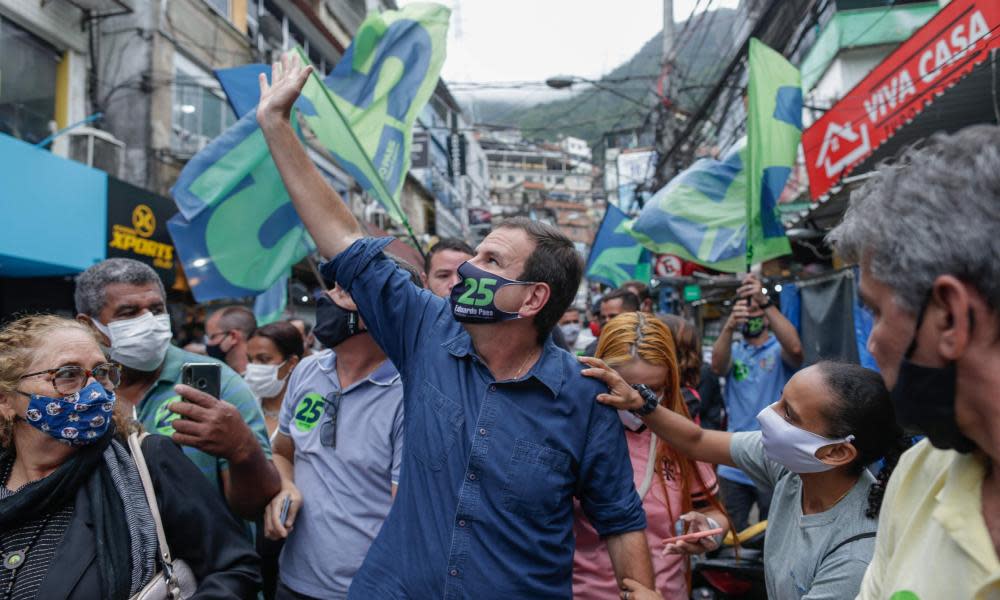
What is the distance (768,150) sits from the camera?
17.7ft

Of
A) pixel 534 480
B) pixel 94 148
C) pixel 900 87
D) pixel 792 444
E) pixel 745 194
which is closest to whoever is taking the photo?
pixel 534 480

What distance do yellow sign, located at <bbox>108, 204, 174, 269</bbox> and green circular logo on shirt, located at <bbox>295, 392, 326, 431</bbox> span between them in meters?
7.47

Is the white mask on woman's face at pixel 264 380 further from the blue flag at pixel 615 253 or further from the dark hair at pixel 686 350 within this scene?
the blue flag at pixel 615 253

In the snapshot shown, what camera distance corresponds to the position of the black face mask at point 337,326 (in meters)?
2.86

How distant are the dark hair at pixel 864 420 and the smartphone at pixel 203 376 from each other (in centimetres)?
205

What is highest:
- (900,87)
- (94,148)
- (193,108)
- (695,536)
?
(193,108)

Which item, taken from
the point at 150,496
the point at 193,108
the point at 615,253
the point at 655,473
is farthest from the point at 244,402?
the point at 193,108

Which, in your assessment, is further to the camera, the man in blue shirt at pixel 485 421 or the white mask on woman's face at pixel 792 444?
the white mask on woman's face at pixel 792 444

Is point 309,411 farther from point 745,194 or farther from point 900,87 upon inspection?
point 900,87

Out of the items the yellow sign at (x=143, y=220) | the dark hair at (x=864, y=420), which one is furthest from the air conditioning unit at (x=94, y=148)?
the dark hair at (x=864, y=420)

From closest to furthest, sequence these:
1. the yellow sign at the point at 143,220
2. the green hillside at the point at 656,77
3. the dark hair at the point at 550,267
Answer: the dark hair at the point at 550,267, the yellow sign at the point at 143,220, the green hillside at the point at 656,77

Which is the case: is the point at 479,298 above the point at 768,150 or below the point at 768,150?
below

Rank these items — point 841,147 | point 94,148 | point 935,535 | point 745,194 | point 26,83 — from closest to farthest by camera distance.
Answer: point 935,535, point 745,194, point 841,147, point 26,83, point 94,148

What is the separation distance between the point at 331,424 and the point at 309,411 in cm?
19
